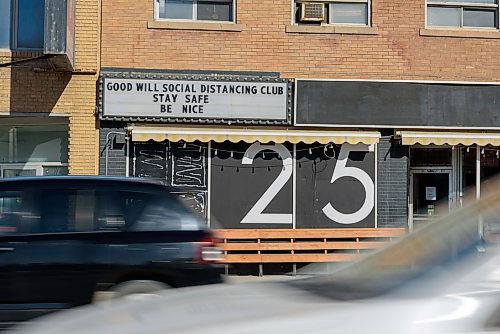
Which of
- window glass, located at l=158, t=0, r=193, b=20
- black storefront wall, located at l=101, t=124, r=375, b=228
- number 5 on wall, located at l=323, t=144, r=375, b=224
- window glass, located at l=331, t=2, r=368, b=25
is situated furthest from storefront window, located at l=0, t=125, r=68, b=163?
window glass, located at l=331, t=2, r=368, b=25

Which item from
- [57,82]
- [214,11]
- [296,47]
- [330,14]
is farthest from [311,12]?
[57,82]

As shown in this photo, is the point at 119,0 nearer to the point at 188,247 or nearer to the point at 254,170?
the point at 254,170

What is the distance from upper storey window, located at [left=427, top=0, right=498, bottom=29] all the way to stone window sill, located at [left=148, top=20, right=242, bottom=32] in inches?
156

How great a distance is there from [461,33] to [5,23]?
892cm

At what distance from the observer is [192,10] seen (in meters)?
14.8

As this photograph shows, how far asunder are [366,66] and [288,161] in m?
2.44

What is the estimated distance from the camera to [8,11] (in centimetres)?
1436

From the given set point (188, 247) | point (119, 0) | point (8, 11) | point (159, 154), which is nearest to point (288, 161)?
point (159, 154)

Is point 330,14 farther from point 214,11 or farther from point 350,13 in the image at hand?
point 214,11

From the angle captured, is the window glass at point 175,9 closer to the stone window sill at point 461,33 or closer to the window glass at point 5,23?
the window glass at point 5,23

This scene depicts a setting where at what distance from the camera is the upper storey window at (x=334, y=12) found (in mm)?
14766

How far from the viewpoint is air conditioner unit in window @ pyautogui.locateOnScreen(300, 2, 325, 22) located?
1476 cm

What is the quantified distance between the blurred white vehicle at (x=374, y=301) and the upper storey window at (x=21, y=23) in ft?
37.3

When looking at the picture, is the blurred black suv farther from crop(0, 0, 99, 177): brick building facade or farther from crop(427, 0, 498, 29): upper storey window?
crop(427, 0, 498, 29): upper storey window
